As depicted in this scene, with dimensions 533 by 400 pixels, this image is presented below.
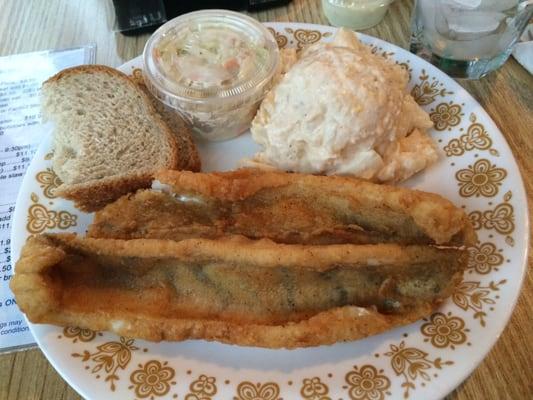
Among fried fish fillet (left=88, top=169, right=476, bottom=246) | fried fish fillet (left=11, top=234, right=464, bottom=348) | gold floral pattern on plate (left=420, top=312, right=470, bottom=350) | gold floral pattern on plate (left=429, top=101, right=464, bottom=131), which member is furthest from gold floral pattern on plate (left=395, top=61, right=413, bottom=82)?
gold floral pattern on plate (left=420, top=312, right=470, bottom=350)

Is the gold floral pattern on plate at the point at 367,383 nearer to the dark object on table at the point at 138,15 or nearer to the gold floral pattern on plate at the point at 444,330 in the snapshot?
the gold floral pattern on plate at the point at 444,330

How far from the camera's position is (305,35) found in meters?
1.91

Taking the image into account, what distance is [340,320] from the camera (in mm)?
1208

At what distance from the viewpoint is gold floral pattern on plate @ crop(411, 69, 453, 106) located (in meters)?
1.73

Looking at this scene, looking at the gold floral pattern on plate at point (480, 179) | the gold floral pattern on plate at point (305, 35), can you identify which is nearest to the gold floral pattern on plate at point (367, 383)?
the gold floral pattern on plate at point (480, 179)

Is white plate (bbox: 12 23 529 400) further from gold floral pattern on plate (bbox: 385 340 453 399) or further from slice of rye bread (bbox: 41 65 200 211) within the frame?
slice of rye bread (bbox: 41 65 200 211)

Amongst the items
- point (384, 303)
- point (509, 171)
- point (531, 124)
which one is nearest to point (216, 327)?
point (384, 303)

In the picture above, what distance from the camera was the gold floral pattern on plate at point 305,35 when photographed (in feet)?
6.24

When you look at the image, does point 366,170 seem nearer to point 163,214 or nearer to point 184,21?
point 163,214

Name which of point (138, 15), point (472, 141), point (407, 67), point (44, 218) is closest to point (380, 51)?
point (407, 67)

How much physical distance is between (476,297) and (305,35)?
3.82 feet

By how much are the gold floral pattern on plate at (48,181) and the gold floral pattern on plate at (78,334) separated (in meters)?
0.48

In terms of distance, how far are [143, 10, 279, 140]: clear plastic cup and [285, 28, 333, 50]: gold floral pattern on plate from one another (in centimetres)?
19

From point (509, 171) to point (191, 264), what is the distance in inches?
39.8
